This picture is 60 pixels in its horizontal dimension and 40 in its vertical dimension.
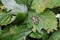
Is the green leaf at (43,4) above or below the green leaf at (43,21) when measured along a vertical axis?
above

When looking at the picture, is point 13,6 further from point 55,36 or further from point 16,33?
point 55,36

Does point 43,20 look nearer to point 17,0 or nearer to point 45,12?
point 45,12

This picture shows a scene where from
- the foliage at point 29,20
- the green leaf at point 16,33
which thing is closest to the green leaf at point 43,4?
the foliage at point 29,20

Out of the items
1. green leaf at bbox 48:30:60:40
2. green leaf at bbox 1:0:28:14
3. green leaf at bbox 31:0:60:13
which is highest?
green leaf at bbox 31:0:60:13

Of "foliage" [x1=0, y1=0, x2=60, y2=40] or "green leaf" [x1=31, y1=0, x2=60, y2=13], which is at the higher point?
"green leaf" [x1=31, y1=0, x2=60, y2=13]

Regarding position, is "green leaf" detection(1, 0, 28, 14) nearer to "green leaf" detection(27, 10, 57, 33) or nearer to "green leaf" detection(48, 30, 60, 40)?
"green leaf" detection(27, 10, 57, 33)

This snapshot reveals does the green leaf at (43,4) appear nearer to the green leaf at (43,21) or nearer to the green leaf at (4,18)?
the green leaf at (43,21)

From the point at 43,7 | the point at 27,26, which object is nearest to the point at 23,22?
the point at 27,26

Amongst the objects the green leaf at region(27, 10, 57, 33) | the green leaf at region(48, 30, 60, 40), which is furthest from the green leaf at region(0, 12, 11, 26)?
the green leaf at region(48, 30, 60, 40)

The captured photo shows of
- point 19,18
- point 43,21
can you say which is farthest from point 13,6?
point 43,21
